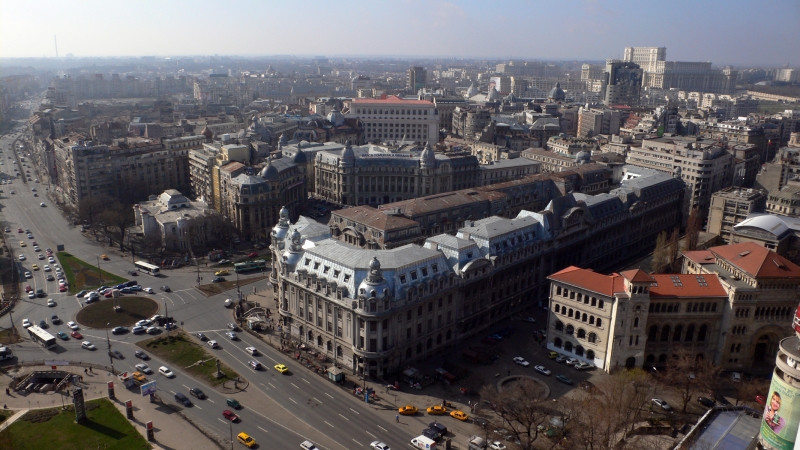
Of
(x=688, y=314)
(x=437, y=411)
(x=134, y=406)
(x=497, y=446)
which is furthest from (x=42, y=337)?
(x=688, y=314)

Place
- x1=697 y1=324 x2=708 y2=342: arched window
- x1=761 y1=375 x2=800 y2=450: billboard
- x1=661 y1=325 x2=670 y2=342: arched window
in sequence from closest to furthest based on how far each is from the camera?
x1=761 y1=375 x2=800 y2=450: billboard < x1=661 y1=325 x2=670 y2=342: arched window < x1=697 y1=324 x2=708 y2=342: arched window

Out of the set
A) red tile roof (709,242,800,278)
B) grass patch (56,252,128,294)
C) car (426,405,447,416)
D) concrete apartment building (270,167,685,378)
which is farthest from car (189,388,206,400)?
red tile roof (709,242,800,278)

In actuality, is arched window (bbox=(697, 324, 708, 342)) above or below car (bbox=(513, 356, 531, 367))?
above

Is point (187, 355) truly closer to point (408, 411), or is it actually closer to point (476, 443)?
point (408, 411)

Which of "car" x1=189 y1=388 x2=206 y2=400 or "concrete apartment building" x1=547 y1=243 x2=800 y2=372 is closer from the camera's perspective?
"car" x1=189 y1=388 x2=206 y2=400

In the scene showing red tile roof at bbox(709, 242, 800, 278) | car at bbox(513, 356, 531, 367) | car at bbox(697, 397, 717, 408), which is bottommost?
car at bbox(697, 397, 717, 408)

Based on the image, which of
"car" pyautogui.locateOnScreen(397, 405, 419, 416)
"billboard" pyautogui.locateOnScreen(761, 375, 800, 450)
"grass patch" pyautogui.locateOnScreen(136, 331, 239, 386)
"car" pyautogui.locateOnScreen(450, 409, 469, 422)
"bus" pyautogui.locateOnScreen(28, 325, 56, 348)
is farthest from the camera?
"bus" pyautogui.locateOnScreen(28, 325, 56, 348)

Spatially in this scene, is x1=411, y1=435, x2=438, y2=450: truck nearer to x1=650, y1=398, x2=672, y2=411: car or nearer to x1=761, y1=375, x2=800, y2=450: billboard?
x1=650, y1=398, x2=672, y2=411: car

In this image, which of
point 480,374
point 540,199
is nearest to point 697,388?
point 480,374
